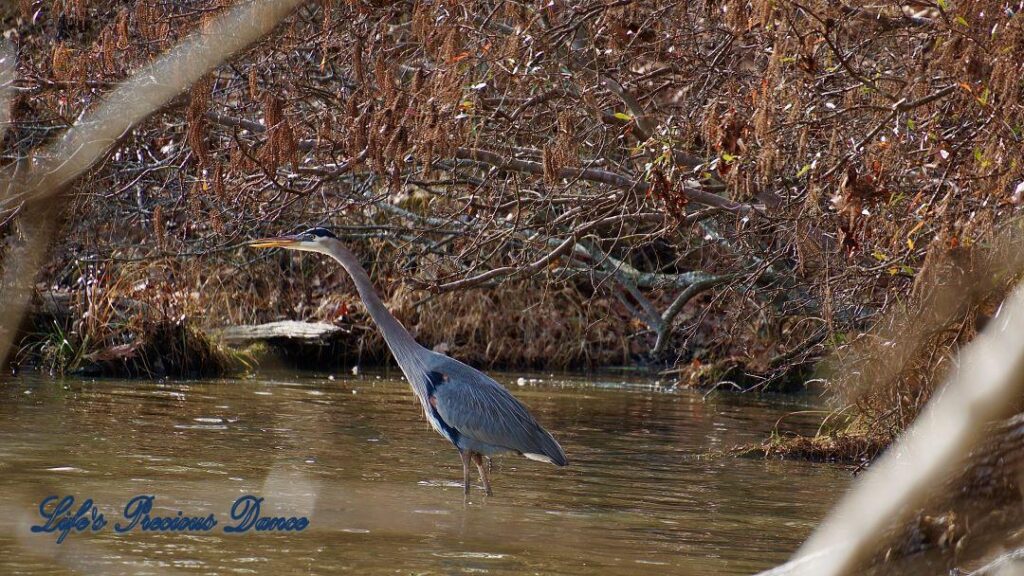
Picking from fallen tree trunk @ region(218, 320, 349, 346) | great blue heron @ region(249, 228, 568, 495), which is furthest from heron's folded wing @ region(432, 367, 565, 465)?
fallen tree trunk @ region(218, 320, 349, 346)

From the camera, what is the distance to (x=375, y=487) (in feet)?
24.4

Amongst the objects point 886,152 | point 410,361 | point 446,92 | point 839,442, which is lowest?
point 839,442

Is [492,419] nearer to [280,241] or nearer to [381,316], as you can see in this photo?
[381,316]

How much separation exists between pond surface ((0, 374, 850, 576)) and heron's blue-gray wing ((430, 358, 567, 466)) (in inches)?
10.6

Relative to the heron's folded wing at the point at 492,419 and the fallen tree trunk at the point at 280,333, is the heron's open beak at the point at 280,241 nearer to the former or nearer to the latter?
the heron's folded wing at the point at 492,419

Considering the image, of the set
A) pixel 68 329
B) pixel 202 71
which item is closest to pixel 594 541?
pixel 202 71

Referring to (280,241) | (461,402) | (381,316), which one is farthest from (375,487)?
(280,241)

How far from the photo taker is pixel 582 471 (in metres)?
8.51

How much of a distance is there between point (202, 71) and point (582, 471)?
11.8ft

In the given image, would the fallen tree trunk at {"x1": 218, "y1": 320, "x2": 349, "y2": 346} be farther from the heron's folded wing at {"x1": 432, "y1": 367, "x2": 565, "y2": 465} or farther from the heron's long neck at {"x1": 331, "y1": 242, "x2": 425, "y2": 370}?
the heron's folded wing at {"x1": 432, "y1": 367, "x2": 565, "y2": 465}

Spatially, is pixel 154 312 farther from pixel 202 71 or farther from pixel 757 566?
pixel 757 566

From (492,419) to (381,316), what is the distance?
1.16 m

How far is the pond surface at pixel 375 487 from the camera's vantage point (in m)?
5.63

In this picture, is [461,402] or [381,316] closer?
[461,402]
